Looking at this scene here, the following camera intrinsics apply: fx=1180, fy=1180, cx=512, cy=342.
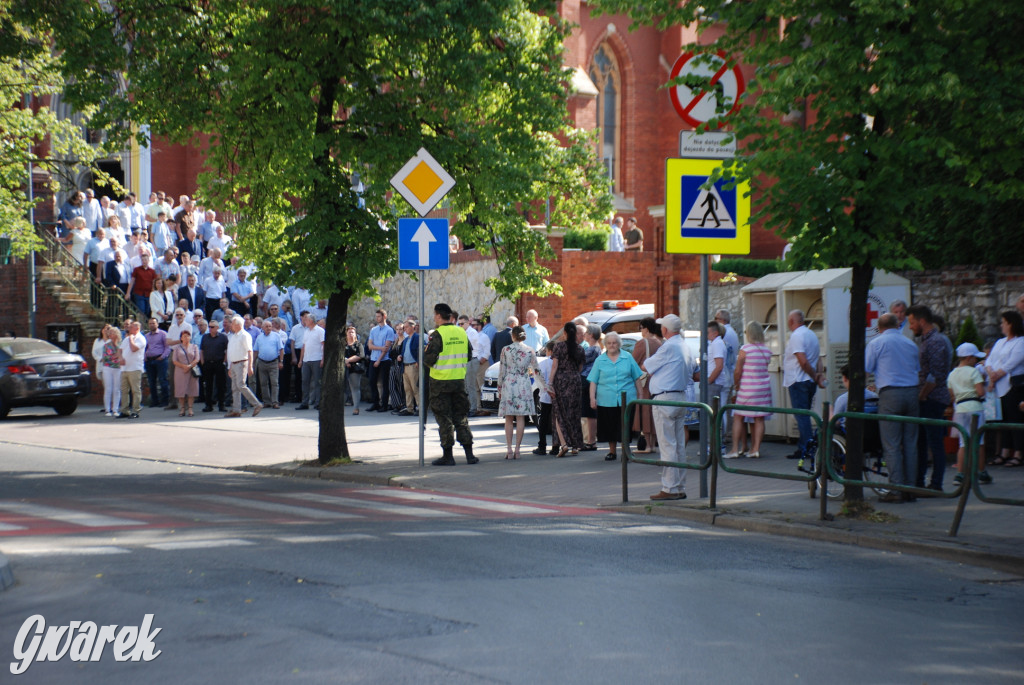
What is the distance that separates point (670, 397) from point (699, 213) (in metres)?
2.31

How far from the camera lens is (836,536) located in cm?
975

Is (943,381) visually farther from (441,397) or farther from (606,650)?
(606,650)

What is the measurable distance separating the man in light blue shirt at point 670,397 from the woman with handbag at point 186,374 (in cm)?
1393

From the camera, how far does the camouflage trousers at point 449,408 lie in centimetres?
1517

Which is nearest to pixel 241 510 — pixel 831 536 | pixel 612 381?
pixel 831 536

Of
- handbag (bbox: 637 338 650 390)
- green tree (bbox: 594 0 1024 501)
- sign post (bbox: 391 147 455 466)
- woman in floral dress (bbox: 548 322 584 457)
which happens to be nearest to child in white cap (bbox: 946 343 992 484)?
green tree (bbox: 594 0 1024 501)

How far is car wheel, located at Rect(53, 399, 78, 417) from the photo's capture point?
82.4 ft

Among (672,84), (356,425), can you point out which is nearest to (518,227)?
(672,84)

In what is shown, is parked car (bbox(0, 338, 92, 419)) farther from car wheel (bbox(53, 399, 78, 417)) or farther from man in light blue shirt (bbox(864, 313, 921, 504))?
man in light blue shirt (bbox(864, 313, 921, 504))

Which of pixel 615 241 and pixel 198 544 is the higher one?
pixel 615 241

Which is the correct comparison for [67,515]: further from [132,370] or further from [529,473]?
[132,370]

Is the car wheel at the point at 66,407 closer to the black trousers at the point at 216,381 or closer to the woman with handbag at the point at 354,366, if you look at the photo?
the black trousers at the point at 216,381

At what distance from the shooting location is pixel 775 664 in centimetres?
577

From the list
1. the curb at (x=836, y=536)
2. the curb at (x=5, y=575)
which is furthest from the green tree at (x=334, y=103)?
the curb at (x=5, y=575)
